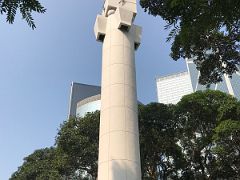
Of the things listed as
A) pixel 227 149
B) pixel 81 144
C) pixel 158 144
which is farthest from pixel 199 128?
pixel 81 144

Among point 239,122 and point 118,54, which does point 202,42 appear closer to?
point 118,54

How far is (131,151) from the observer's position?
17062mm

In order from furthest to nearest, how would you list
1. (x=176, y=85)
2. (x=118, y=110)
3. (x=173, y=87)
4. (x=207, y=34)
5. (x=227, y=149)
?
(x=176, y=85)
(x=173, y=87)
(x=227, y=149)
(x=118, y=110)
(x=207, y=34)

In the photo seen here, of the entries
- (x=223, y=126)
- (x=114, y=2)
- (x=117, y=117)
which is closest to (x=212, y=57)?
(x=117, y=117)

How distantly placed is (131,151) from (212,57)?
6321mm

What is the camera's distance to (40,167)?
111 feet

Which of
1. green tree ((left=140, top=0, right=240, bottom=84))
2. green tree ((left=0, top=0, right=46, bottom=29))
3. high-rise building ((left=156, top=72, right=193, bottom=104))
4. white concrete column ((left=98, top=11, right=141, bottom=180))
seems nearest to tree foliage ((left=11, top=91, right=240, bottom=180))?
white concrete column ((left=98, top=11, right=141, bottom=180))

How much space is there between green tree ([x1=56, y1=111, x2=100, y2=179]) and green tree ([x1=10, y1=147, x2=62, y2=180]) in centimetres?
144

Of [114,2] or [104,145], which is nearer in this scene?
[104,145]

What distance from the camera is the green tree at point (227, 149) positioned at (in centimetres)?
2564

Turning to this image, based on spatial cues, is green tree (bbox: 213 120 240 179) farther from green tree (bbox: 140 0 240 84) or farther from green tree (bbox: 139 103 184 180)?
green tree (bbox: 140 0 240 84)

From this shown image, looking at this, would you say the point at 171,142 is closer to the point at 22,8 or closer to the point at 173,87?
the point at 22,8

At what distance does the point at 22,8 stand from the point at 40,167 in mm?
32637

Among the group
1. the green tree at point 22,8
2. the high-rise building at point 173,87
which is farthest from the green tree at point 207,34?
the high-rise building at point 173,87
